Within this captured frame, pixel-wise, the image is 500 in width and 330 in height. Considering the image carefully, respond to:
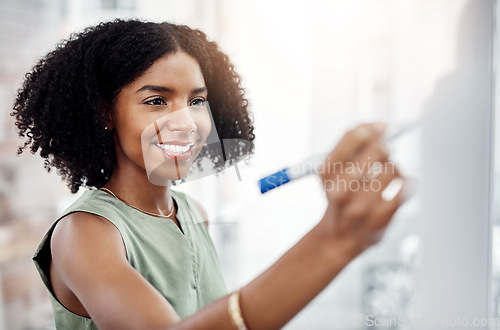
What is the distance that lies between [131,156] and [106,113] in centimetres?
6

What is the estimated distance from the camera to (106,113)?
1.73 ft

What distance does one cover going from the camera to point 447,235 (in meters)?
0.59

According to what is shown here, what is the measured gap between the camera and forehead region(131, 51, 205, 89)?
498 mm

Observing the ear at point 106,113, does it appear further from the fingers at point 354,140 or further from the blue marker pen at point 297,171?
the fingers at point 354,140

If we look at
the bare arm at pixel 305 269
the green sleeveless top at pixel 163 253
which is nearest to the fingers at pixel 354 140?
the bare arm at pixel 305 269

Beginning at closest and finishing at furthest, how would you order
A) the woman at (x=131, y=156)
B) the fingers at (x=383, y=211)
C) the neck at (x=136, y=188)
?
1. the fingers at (x=383, y=211)
2. the woman at (x=131, y=156)
3. the neck at (x=136, y=188)

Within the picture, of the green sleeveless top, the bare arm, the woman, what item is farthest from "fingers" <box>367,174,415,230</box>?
the green sleeveless top

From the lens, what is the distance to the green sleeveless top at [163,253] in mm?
497

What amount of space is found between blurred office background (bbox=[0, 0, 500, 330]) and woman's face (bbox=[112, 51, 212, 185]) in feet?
0.21

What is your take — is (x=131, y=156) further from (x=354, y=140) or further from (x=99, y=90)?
(x=354, y=140)

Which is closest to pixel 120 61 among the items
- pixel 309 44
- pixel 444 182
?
pixel 309 44

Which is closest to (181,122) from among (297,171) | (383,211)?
(297,171)

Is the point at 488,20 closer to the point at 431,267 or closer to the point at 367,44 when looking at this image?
the point at 367,44

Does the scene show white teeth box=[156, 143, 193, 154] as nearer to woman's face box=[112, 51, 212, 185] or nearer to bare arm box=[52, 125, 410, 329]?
woman's face box=[112, 51, 212, 185]
